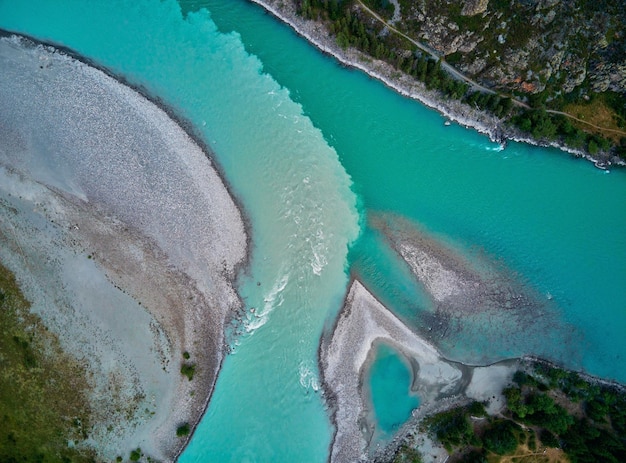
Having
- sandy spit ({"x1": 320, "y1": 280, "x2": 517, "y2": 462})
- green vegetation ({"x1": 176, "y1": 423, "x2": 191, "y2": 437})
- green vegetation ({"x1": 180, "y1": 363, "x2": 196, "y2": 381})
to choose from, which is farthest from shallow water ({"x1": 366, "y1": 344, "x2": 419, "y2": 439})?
green vegetation ({"x1": 176, "y1": 423, "x2": 191, "y2": 437})

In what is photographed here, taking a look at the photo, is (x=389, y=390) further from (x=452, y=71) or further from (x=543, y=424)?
(x=452, y=71)

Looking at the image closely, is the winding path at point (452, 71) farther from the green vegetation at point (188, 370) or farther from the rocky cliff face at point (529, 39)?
the green vegetation at point (188, 370)

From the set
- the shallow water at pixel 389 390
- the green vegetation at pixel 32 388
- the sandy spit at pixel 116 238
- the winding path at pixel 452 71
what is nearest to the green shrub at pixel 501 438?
the shallow water at pixel 389 390

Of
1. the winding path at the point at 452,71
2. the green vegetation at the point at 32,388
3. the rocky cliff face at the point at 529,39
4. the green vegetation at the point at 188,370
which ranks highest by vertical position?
the rocky cliff face at the point at 529,39

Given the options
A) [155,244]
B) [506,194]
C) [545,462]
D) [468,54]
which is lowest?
[545,462]

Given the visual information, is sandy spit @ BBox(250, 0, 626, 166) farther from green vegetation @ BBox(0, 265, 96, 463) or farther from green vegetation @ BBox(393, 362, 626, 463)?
green vegetation @ BBox(0, 265, 96, 463)

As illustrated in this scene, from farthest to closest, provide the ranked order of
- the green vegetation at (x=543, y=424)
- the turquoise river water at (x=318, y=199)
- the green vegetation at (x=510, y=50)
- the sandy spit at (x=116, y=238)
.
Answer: the turquoise river water at (x=318, y=199), the green vegetation at (x=543, y=424), the sandy spit at (x=116, y=238), the green vegetation at (x=510, y=50)

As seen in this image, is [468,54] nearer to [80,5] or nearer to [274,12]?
[274,12]

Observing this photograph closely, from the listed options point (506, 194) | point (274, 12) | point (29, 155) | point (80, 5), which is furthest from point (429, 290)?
point (80, 5)
